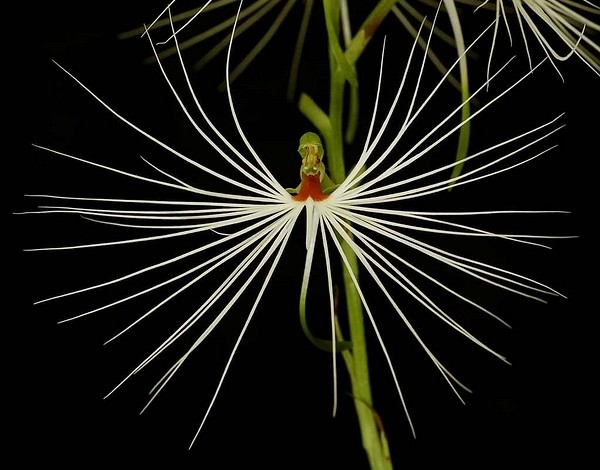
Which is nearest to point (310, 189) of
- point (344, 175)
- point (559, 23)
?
point (344, 175)

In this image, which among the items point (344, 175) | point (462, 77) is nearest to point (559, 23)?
point (462, 77)

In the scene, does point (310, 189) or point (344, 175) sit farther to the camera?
point (344, 175)

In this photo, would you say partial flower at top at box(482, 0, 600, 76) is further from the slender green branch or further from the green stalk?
the green stalk

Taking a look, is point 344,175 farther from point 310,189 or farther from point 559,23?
point 559,23

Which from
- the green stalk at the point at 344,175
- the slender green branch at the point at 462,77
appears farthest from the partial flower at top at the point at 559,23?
the green stalk at the point at 344,175

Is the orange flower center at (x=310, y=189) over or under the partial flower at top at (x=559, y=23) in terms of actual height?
under

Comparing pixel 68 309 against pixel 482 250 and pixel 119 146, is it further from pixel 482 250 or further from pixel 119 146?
pixel 482 250

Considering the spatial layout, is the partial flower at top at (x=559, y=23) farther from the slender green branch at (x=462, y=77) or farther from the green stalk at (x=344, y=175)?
the green stalk at (x=344, y=175)

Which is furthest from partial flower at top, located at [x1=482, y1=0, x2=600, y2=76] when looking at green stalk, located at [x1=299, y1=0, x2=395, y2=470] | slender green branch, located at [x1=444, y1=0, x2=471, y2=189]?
green stalk, located at [x1=299, y1=0, x2=395, y2=470]

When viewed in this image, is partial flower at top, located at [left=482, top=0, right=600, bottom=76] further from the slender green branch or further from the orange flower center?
the orange flower center

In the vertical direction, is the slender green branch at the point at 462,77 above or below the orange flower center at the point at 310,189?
above

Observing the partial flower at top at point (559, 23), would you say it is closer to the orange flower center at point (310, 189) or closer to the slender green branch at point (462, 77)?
the slender green branch at point (462, 77)

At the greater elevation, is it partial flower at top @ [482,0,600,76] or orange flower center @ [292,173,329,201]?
partial flower at top @ [482,0,600,76]
